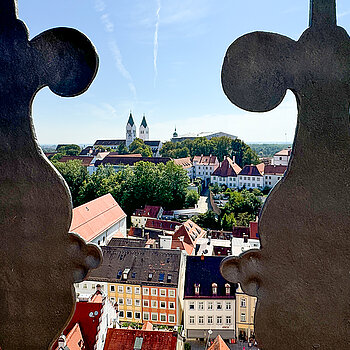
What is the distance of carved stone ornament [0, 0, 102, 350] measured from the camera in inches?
49.7

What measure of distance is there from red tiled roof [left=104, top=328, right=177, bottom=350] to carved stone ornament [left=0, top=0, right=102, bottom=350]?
36.5 feet

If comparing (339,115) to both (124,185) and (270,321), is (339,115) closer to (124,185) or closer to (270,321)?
(270,321)

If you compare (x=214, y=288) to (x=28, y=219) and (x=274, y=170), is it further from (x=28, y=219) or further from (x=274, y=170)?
(x=274, y=170)

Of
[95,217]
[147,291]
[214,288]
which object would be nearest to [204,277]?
[214,288]

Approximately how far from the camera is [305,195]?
1.21m

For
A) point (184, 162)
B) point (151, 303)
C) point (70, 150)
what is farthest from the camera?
point (70, 150)

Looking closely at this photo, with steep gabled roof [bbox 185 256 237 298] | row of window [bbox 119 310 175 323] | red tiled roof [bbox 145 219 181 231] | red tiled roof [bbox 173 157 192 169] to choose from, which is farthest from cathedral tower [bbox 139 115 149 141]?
row of window [bbox 119 310 175 323]

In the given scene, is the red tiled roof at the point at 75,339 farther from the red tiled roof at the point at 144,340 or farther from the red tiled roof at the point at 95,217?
the red tiled roof at the point at 95,217

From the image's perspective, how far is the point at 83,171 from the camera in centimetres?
4031

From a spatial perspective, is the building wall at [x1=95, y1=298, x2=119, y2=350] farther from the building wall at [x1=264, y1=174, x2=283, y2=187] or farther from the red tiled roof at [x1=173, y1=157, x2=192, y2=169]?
the red tiled roof at [x1=173, y1=157, x2=192, y2=169]

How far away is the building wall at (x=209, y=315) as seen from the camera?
16.7 m

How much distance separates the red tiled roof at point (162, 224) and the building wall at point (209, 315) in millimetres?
12579

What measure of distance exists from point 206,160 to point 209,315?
4306 centimetres

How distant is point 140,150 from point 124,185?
30241 millimetres
